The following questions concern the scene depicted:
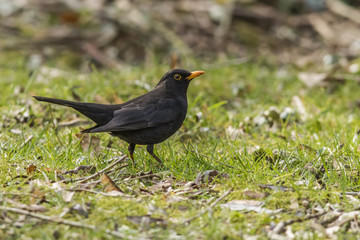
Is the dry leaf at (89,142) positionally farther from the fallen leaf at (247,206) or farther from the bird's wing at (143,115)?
the fallen leaf at (247,206)

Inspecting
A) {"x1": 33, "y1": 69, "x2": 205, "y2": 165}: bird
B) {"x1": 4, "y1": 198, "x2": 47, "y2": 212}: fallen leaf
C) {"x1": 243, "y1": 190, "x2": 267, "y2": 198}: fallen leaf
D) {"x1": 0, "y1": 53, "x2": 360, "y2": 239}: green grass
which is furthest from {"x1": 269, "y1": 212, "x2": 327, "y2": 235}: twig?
{"x1": 4, "y1": 198, "x2": 47, "y2": 212}: fallen leaf

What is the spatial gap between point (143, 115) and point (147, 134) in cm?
17

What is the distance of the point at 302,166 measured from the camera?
12.9 ft

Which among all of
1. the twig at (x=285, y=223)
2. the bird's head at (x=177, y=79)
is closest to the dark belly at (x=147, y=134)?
the bird's head at (x=177, y=79)

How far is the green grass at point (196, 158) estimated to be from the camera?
3.07 m

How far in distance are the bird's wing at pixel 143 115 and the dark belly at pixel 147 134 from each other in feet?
0.15

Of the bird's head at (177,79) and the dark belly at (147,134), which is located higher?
the bird's head at (177,79)

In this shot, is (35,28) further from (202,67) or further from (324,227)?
(324,227)

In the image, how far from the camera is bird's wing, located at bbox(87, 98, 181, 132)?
406 cm

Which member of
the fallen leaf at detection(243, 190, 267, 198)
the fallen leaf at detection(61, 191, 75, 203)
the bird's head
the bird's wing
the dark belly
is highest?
the bird's head

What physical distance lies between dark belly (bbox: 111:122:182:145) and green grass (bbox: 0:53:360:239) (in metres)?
0.15

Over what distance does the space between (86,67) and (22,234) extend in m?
5.53

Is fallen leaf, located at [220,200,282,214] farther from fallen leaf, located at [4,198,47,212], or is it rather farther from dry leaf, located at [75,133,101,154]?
dry leaf, located at [75,133,101,154]

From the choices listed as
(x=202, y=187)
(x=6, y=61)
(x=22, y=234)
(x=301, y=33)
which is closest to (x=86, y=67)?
(x=6, y=61)
